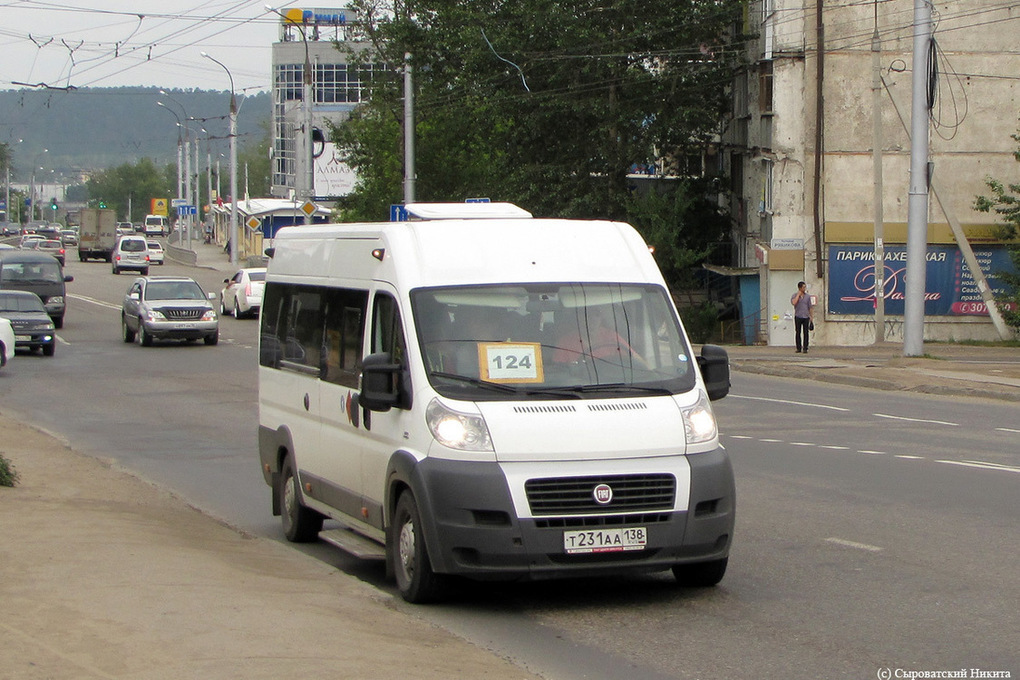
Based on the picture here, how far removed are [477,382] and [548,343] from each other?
52 centimetres

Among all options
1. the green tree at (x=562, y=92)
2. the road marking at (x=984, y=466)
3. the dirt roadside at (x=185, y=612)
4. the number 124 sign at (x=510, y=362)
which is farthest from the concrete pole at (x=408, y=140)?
the number 124 sign at (x=510, y=362)

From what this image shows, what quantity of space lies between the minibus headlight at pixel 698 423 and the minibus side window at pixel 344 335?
6.99 ft

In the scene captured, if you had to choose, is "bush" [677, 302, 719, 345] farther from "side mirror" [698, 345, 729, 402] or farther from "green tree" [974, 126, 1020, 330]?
"side mirror" [698, 345, 729, 402]

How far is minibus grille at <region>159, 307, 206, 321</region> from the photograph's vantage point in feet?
110

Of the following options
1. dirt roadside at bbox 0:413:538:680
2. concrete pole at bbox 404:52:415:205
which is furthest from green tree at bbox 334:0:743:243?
dirt roadside at bbox 0:413:538:680

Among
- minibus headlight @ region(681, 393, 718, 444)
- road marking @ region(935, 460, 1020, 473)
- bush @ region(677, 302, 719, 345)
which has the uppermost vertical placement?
minibus headlight @ region(681, 393, 718, 444)

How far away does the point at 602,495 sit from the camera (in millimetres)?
7504

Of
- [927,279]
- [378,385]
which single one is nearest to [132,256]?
[927,279]

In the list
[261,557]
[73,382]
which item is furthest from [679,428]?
[73,382]

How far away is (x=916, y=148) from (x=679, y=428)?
2085cm

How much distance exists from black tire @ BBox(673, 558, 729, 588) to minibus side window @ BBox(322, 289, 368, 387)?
2.30 m

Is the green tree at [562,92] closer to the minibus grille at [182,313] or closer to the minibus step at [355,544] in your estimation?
the minibus grille at [182,313]

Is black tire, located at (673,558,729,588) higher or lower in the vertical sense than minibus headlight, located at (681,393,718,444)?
lower

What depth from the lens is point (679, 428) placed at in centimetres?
775
